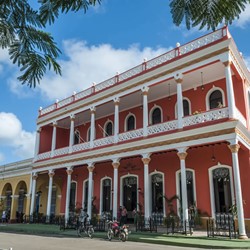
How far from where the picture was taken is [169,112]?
1936cm

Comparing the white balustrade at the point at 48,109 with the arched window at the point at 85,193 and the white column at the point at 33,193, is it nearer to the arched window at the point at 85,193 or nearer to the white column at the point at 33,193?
the white column at the point at 33,193

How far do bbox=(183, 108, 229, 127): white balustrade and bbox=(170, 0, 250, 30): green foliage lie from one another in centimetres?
1171

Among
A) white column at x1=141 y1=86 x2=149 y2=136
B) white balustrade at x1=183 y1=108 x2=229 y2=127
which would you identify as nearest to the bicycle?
white column at x1=141 y1=86 x2=149 y2=136

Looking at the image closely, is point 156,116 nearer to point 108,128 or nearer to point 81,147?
point 108,128

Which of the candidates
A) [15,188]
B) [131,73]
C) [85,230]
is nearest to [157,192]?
[85,230]

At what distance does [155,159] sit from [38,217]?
10.6 meters

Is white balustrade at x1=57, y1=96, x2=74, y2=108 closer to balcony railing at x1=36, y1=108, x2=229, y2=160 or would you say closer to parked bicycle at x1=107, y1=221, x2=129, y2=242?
balcony railing at x1=36, y1=108, x2=229, y2=160

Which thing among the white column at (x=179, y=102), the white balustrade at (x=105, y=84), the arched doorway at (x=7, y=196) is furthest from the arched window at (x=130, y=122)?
the arched doorway at (x=7, y=196)

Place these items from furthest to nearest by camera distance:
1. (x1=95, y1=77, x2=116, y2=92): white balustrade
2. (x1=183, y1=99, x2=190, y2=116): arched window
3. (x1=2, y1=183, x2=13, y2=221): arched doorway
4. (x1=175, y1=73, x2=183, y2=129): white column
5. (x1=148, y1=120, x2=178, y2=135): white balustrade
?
(x1=2, y1=183, x2=13, y2=221): arched doorway
(x1=95, y1=77, x2=116, y2=92): white balustrade
(x1=183, y1=99, x2=190, y2=116): arched window
(x1=148, y1=120, x2=178, y2=135): white balustrade
(x1=175, y1=73, x2=183, y2=129): white column

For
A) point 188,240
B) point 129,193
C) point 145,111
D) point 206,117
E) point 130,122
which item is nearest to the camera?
point 188,240

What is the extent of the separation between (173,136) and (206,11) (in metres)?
13.1

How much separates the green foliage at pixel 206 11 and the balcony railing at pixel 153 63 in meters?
10.1

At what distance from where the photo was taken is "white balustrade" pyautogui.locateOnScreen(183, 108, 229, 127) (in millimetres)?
13958

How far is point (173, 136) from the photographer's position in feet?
50.8
